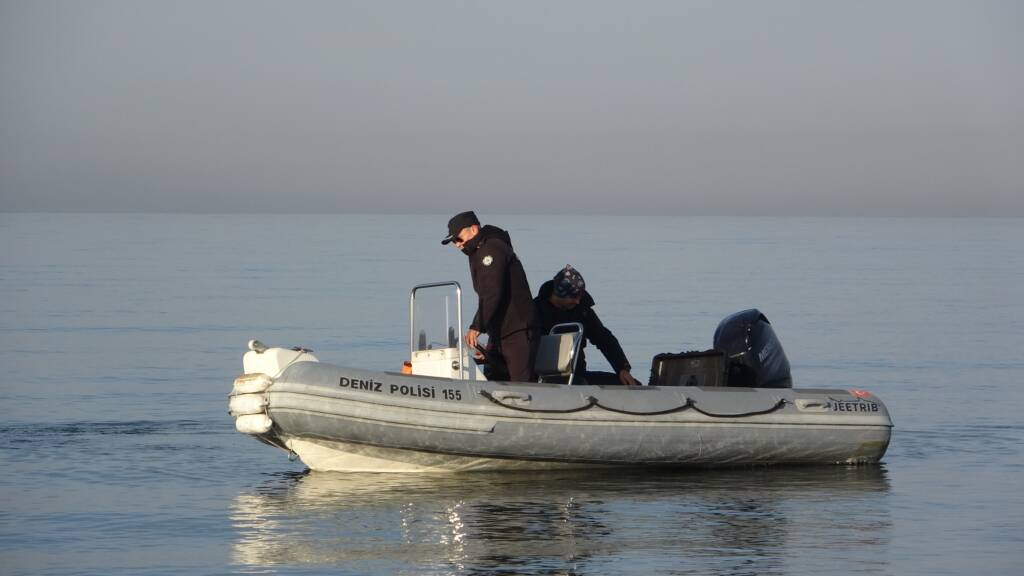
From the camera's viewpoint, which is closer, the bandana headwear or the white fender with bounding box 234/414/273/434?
the white fender with bounding box 234/414/273/434

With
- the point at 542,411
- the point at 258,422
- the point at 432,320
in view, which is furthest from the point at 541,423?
the point at 258,422

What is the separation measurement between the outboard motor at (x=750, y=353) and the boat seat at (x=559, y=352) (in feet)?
4.08

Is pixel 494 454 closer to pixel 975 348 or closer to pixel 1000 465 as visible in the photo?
pixel 1000 465

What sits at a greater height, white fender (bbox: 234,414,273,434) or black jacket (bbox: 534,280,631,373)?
black jacket (bbox: 534,280,631,373)

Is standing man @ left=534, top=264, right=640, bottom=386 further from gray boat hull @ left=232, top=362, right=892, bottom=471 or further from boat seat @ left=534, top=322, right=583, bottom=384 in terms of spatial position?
gray boat hull @ left=232, top=362, right=892, bottom=471

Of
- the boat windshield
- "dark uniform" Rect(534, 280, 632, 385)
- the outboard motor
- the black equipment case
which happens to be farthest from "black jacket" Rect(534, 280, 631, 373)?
the outboard motor

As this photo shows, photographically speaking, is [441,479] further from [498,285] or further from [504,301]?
[498,285]

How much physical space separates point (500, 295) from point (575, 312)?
0.91m

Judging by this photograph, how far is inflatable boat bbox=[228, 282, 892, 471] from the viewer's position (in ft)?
31.3

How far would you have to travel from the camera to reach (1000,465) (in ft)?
36.2

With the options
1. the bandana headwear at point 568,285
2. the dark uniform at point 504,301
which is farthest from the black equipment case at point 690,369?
the dark uniform at point 504,301

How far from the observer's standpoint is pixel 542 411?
31.9 ft

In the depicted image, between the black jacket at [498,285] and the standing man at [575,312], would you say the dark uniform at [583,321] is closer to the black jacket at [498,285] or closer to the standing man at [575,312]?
the standing man at [575,312]

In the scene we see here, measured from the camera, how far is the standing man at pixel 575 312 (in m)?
10.4
